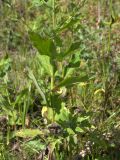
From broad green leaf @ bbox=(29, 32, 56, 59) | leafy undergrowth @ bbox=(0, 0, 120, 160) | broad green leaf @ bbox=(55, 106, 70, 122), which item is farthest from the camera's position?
broad green leaf @ bbox=(55, 106, 70, 122)

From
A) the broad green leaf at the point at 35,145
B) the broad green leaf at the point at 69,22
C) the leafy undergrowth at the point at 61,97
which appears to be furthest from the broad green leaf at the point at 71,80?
the broad green leaf at the point at 35,145

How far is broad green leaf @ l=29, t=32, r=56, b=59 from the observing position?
1892 millimetres

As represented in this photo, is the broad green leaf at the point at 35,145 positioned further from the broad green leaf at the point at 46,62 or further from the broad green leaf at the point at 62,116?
the broad green leaf at the point at 46,62

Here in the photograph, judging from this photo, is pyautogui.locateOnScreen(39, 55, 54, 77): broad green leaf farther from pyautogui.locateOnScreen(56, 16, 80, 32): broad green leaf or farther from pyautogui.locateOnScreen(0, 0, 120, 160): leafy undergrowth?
pyautogui.locateOnScreen(56, 16, 80, 32): broad green leaf

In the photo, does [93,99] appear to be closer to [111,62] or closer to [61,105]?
[111,62]

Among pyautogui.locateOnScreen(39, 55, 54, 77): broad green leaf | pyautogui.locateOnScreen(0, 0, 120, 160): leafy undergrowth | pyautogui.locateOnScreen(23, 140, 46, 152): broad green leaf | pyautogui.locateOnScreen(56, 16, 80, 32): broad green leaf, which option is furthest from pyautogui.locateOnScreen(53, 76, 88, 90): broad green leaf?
pyautogui.locateOnScreen(23, 140, 46, 152): broad green leaf

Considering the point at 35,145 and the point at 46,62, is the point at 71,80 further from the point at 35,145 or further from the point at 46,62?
the point at 35,145

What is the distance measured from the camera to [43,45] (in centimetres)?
194

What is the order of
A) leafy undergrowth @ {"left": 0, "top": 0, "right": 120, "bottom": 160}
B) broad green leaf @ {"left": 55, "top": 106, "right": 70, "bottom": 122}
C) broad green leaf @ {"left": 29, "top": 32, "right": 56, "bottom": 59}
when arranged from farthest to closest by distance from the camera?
1. broad green leaf @ {"left": 55, "top": 106, "right": 70, "bottom": 122}
2. leafy undergrowth @ {"left": 0, "top": 0, "right": 120, "bottom": 160}
3. broad green leaf @ {"left": 29, "top": 32, "right": 56, "bottom": 59}

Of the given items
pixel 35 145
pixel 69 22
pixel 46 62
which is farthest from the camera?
pixel 35 145

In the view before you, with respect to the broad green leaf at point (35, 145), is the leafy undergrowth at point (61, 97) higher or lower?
higher

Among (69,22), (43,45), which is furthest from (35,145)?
(69,22)

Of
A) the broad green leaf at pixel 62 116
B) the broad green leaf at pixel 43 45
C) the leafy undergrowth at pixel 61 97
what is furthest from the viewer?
the broad green leaf at pixel 62 116

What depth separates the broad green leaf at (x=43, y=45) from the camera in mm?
1892
